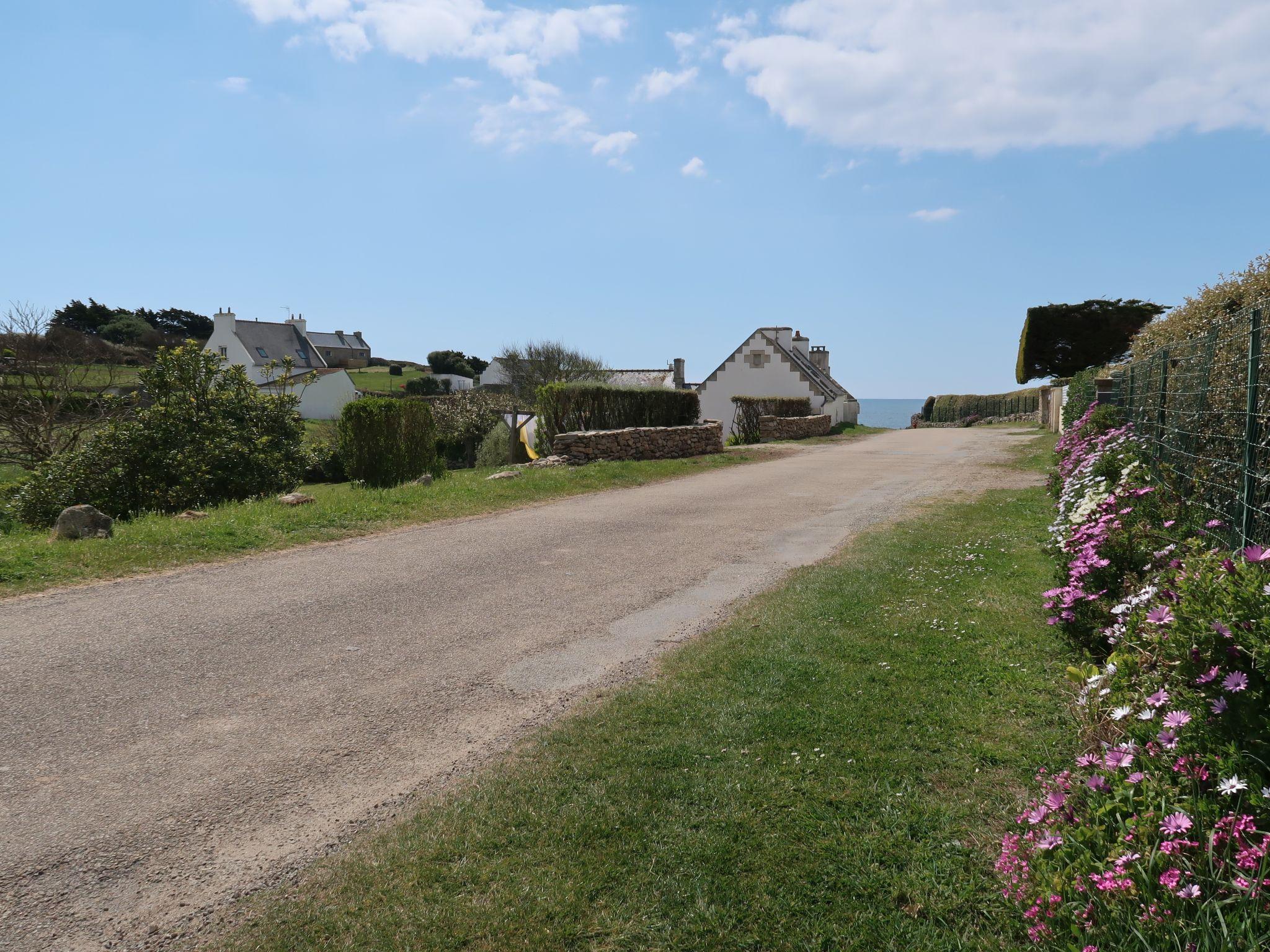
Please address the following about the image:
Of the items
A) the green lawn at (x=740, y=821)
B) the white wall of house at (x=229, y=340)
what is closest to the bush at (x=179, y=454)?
the green lawn at (x=740, y=821)

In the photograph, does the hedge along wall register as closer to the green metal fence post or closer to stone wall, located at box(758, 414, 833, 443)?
stone wall, located at box(758, 414, 833, 443)

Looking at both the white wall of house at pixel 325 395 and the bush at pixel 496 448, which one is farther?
the white wall of house at pixel 325 395

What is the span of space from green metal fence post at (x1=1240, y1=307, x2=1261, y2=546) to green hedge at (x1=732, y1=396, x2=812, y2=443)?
26.6m

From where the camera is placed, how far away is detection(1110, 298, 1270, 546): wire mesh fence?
459cm

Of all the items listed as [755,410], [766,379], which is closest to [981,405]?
[766,379]

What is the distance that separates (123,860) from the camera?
3.03 m

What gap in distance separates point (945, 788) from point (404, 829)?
2466 mm

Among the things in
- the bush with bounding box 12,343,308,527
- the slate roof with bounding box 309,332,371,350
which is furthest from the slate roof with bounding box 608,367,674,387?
the slate roof with bounding box 309,332,371,350

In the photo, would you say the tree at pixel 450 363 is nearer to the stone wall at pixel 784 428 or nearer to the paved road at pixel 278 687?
the stone wall at pixel 784 428

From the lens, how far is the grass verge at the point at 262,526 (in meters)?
7.36

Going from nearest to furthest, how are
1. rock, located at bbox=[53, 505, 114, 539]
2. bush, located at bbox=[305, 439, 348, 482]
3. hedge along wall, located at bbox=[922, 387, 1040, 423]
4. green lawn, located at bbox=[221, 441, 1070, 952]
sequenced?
1. green lawn, located at bbox=[221, 441, 1070, 952]
2. rock, located at bbox=[53, 505, 114, 539]
3. bush, located at bbox=[305, 439, 348, 482]
4. hedge along wall, located at bbox=[922, 387, 1040, 423]

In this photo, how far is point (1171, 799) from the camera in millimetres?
A: 2580

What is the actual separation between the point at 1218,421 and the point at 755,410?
2591 cm

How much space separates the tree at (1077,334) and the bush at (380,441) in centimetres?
2754
